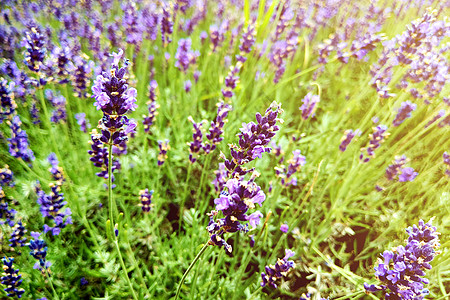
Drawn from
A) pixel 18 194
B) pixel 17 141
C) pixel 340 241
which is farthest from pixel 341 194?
pixel 18 194

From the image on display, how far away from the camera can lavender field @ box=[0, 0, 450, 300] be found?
1.31 meters

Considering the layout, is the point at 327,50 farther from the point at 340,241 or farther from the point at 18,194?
the point at 18,194

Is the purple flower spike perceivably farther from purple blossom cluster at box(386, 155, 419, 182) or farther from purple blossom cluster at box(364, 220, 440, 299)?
purple blossom cluster at box(386, 155, 419, 182)

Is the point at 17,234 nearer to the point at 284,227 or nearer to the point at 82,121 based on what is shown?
the point at 82,121

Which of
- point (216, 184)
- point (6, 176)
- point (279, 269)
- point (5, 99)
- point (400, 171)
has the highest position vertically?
point (5, 99)

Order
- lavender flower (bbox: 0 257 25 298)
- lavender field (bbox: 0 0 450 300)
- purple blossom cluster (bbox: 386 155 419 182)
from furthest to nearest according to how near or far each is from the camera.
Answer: purple blossom cluster (bbox: 386 155 419 182) < lavender flower (bbox: 0 257 25 298) < lavender field (bbox: 0 0 450 300)

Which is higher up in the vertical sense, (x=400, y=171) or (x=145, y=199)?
(x=145, y=199)

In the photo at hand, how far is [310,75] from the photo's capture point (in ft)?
12.8

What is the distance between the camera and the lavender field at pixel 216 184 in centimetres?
131

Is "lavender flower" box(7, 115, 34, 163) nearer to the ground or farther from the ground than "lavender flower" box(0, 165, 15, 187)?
farther from the ground

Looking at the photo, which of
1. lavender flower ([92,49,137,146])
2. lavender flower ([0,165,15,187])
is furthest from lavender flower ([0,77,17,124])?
lavender flower ([92,49,137,146])

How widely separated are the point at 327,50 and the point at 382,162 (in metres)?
1.32

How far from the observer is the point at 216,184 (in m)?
1.88

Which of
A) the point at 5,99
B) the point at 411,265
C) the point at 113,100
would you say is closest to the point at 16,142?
the point at 5,99
